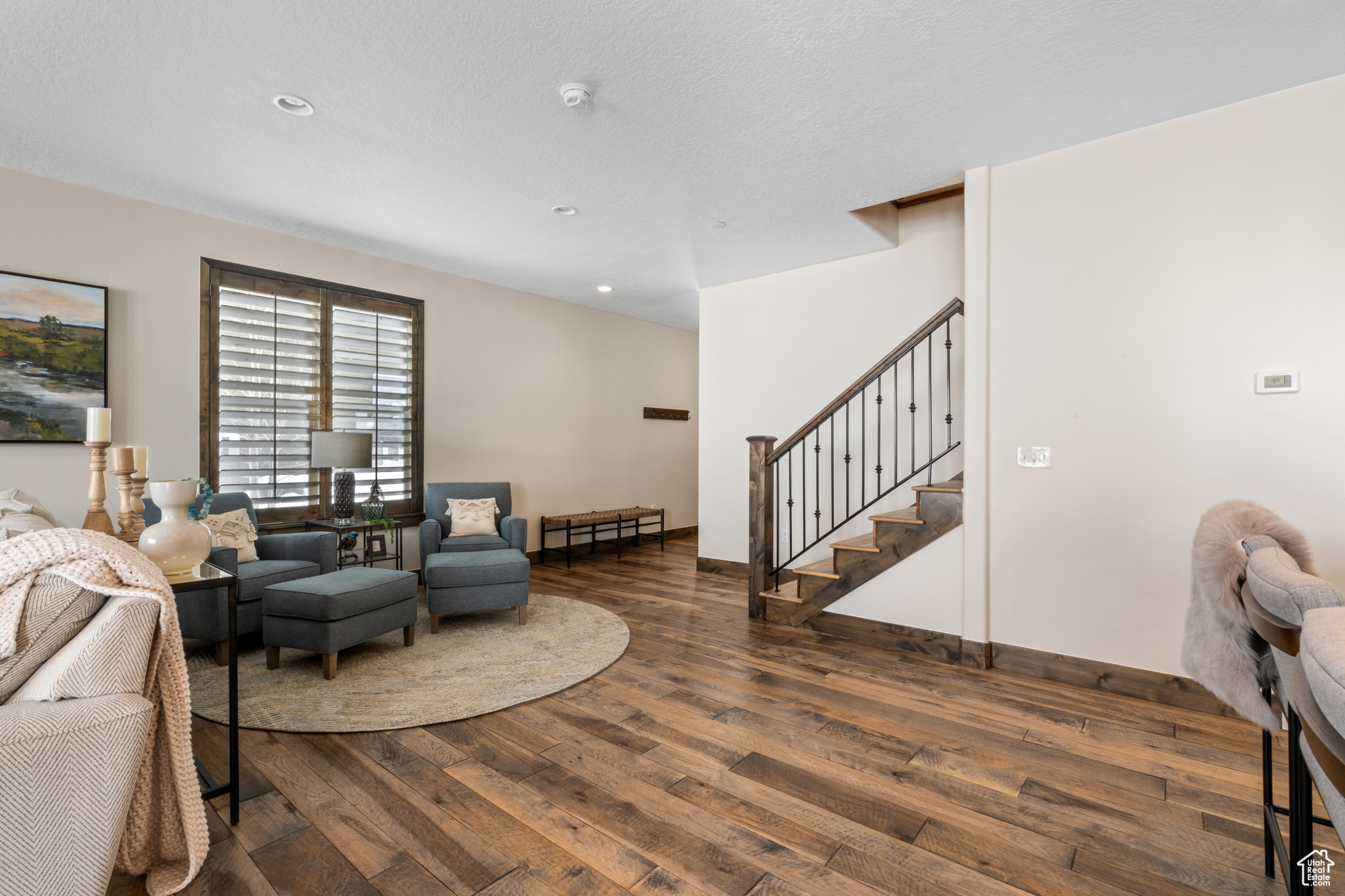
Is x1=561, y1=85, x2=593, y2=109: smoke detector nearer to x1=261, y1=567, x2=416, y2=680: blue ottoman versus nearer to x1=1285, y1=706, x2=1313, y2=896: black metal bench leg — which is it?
x1=261, y1=567, x2=416, y2=680: blue ottoman

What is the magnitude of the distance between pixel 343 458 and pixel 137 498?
2238 millimetres

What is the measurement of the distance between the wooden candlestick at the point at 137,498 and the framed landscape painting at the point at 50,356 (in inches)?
87.7

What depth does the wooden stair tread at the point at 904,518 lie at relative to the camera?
3678 millimetres

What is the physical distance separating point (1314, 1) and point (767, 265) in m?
3.37

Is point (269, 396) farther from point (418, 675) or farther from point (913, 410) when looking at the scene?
point (913, 410)

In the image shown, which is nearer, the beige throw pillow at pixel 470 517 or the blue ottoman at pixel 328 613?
the blue ottoman at pixel 328 613

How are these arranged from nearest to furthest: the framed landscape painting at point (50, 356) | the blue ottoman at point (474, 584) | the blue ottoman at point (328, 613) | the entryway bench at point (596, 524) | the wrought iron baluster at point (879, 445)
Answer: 1. the blue ottoman at point (328, 613)
2. the framed landscape painting at point (50, 356)
3. the blue ottoman at point (474, 584)
4. the wrought iron baluster at point (879, 445)
5. the entryway bench at point (596, 524)

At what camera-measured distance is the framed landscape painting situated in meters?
3.44

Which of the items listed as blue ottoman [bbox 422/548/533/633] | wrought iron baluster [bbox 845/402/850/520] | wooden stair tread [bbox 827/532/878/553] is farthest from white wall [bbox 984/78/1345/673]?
blue ottoman [bbox 422/548/533/633]

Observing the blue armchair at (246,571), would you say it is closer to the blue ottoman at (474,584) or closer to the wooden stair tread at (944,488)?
the blue ottoman at (474,584)

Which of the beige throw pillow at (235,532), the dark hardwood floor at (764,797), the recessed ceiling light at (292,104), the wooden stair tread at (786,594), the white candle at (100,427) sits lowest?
the dark hardwood floor at (764,797)

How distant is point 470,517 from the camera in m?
4.96

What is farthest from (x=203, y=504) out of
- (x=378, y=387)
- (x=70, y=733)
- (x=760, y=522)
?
(x=760, y=522)

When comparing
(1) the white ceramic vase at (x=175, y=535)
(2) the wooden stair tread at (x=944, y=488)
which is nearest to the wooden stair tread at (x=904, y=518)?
(2) the wooden stair tread at (x=944, y=488)
